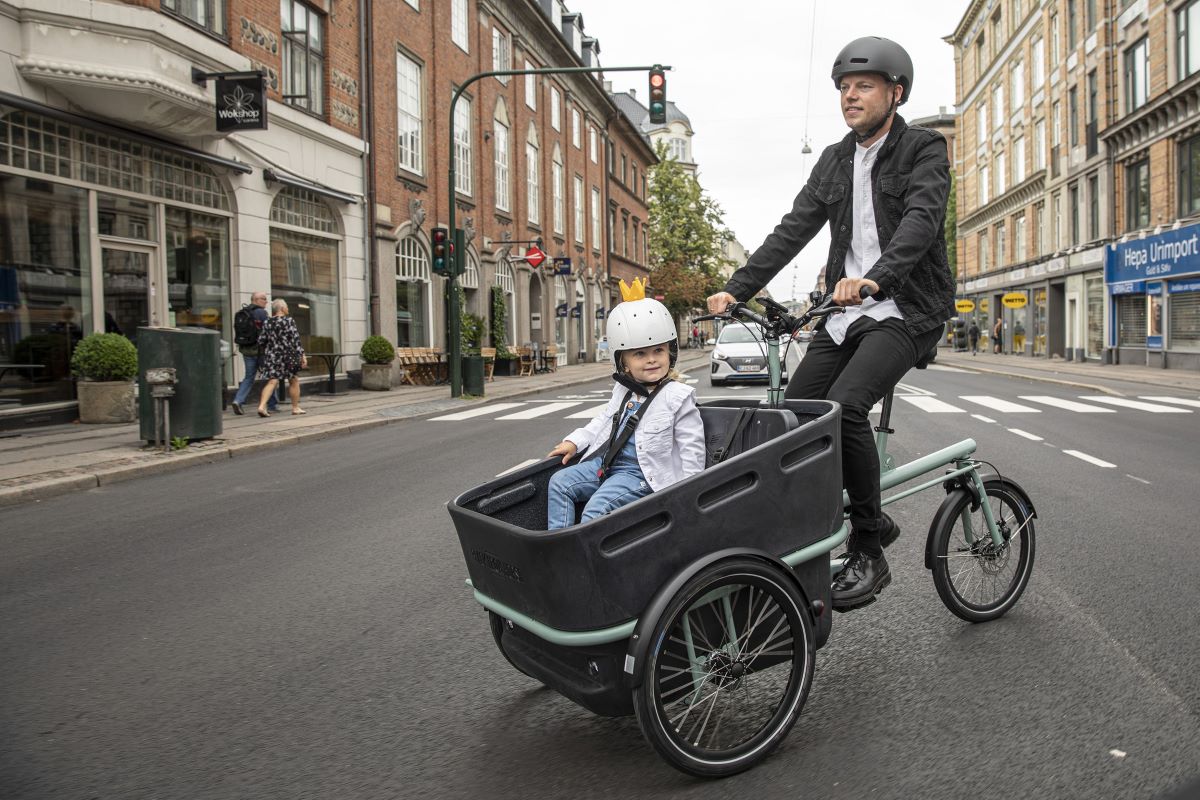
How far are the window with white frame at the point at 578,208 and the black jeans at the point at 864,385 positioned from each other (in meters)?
36.7

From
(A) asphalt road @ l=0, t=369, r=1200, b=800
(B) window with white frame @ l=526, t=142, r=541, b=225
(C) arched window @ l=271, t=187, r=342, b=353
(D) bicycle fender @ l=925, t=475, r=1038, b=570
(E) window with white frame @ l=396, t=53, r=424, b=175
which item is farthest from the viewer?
(B) window with white frame @ l=526, t=142, r=541, b=225

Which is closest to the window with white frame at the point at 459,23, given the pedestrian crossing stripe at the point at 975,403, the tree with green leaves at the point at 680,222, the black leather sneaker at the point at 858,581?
the pedestrian crossing stripe at the point at 975,403

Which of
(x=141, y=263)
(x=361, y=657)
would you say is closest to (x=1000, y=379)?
(x=141, y=263)

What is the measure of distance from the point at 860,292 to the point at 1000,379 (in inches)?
894

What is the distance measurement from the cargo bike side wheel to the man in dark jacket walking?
0.55 metres

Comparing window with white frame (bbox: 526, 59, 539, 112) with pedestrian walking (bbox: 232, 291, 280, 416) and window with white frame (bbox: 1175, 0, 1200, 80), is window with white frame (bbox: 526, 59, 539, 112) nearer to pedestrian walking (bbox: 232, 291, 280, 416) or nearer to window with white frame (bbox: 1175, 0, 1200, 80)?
window with white frame (bbox: 1175, 0, 1200, 80)

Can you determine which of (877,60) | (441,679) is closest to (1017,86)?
(877,60)

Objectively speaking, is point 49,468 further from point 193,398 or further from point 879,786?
point 879,786

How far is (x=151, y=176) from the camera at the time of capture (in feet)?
45.3

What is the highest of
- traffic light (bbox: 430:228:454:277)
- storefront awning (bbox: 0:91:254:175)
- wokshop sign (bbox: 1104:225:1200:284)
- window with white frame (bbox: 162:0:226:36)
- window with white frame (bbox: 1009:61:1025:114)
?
window with white frame (bbox: 1009:61:1025:114)

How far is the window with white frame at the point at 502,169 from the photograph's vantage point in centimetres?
2944

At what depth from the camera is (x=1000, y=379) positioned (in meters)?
23.8

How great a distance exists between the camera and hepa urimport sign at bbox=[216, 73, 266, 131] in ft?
44.7

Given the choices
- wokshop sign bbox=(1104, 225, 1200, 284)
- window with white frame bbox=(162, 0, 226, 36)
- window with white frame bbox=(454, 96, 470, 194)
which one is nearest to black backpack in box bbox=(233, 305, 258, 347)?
window with white frame bbox=(162, 0, 226, 36)
